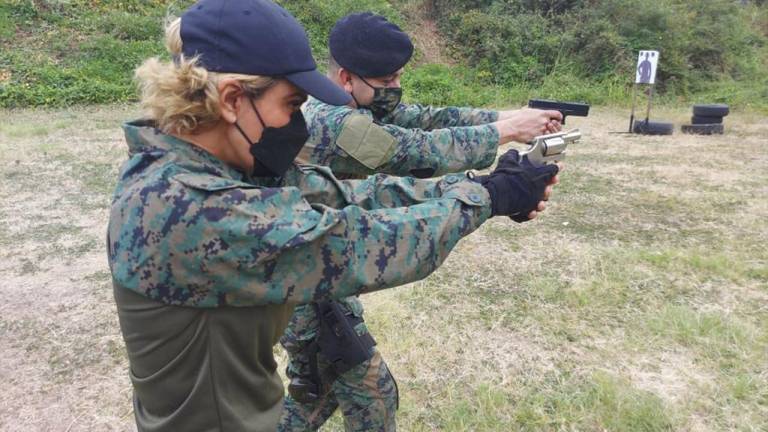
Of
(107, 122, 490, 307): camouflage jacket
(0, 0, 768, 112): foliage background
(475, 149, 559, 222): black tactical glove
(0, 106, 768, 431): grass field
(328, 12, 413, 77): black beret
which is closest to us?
(107, 122, 490, 307): camouflage jacket

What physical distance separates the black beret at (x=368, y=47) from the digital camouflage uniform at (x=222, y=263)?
990 millimetres

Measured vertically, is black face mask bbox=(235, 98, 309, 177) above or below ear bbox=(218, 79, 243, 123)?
below

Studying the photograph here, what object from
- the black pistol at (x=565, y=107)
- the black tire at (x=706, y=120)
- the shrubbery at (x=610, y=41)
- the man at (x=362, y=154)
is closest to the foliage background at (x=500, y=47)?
the shrubbery at (x=610, y=41)

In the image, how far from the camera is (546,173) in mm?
1580

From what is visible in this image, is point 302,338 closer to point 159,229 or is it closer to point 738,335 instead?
point 159,229

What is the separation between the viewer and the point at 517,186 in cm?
152

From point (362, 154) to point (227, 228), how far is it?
3.39 ft

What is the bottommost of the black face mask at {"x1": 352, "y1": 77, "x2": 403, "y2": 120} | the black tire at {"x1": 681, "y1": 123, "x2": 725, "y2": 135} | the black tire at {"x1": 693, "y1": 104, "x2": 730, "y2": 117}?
the black tire at {"x1": 681, "y1": 123, "x2": 725, "y2": 135}

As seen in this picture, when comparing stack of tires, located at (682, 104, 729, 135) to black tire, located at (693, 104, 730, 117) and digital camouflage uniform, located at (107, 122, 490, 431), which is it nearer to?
black tire, located at (693, 104, 730, 117)

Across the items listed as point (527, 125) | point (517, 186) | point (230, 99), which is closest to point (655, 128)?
point (527, 125)

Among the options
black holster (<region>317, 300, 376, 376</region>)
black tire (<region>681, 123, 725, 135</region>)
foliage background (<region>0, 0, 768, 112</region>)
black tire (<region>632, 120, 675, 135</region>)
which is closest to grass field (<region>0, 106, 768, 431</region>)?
black holster (<region>317, 300, 376, 376</region>)

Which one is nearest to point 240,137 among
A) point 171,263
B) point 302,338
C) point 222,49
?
point 222,49

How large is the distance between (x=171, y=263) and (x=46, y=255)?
13.5 feet

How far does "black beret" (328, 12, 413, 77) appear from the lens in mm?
2248
